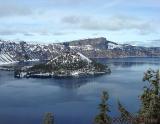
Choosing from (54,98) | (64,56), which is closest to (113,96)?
(54,98)

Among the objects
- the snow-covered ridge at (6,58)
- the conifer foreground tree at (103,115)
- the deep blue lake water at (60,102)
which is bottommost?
the deep blue lake water at (60,102)

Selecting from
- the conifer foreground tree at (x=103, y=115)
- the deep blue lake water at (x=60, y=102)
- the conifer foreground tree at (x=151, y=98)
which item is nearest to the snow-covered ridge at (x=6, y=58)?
the deep blue lake water at (x=60, y=102)

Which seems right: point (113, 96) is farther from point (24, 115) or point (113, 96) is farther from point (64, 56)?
point (64, 56)

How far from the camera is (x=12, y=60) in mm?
181125

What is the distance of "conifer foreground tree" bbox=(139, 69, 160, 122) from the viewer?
1113 cm

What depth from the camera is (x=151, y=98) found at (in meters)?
11.6

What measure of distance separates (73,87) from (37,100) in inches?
678

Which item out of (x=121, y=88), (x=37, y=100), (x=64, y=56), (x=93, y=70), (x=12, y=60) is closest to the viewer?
(x=37, y=100)

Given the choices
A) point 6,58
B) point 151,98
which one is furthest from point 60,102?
point 6,58

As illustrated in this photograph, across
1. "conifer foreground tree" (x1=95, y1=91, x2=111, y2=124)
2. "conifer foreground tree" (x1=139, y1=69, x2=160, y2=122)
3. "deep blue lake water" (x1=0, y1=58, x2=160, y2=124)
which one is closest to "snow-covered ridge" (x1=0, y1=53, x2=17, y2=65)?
"deep blue lake water" (x1=0, y1=58, x2=160, y2=124)

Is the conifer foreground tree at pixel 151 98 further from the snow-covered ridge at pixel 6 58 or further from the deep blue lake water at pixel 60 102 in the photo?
the snow-covered ridge at pixel 6 58

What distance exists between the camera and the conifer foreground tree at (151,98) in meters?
11.1

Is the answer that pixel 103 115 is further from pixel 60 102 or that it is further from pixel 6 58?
pixel 6 58

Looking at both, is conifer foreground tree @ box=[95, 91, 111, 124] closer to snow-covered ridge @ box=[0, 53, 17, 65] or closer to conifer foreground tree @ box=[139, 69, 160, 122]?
conifer foreground tree @ box=[139, 69, 160, 122]
